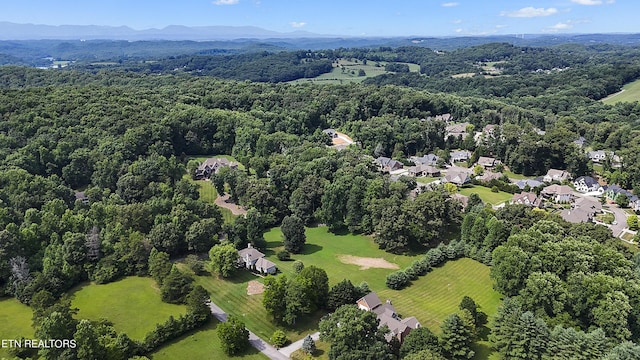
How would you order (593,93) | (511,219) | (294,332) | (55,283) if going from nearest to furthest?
(294,332) → (55,283) → (511,219) → (593,93)

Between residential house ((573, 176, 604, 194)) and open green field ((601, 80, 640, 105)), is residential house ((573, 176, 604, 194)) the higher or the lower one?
the lower one

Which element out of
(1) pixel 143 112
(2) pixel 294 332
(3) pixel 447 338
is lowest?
(2) pixel 294 332

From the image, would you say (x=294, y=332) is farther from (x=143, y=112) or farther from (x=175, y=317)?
(x=143, y=112)

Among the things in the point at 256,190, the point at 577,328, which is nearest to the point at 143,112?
the point at 256,190

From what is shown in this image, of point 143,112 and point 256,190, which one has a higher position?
point 143,112

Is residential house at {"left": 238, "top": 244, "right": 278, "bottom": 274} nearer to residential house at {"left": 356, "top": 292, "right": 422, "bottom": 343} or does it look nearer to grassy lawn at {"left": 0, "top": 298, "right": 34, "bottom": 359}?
residential house at {"left": 356, "top": 292, "right": 422, "bottom": 343}

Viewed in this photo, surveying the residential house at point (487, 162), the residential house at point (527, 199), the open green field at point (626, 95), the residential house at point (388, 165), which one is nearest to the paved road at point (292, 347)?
the residential house at point (527, 199)

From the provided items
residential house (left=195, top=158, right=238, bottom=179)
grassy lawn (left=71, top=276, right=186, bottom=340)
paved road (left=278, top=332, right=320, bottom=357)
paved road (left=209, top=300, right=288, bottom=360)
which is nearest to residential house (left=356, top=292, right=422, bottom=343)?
paved road (left=278, top=332, right=320, bottom=357)
